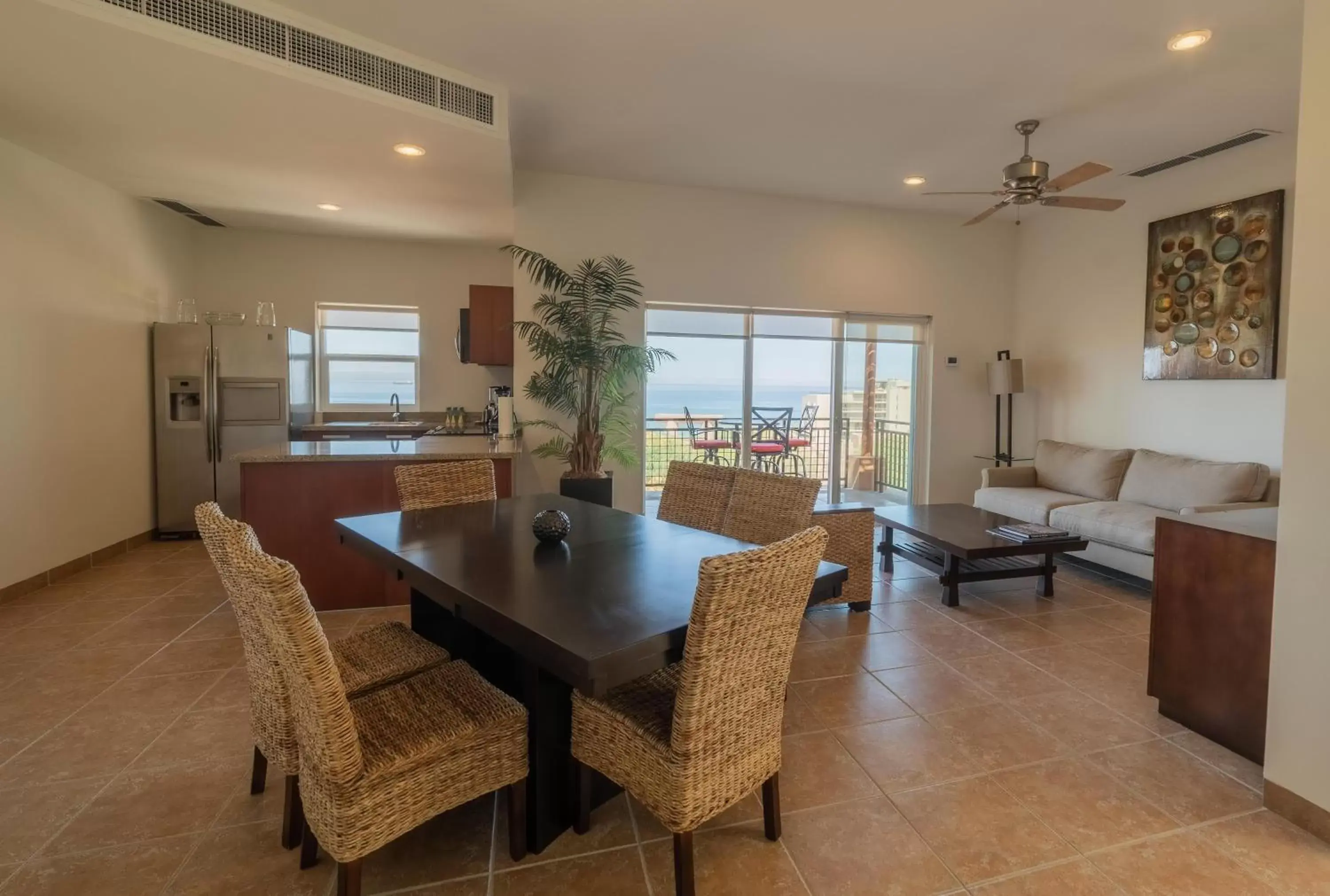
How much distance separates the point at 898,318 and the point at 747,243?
64.3 inches

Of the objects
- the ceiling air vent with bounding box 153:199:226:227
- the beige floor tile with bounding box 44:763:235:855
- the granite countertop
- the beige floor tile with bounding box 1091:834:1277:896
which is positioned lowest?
the beige floor tile with bounding box 44:763:235:855

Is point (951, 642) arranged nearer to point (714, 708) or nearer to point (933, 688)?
point (933, 688)

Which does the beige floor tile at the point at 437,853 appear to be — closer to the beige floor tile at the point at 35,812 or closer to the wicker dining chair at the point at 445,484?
the beige floor tile at the point at 35,812

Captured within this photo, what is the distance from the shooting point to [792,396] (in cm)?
573

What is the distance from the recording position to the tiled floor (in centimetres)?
165

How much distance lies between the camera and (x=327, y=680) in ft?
4.30

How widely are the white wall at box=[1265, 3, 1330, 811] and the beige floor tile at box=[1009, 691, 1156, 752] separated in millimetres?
479

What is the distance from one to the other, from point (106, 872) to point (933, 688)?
9.08ft

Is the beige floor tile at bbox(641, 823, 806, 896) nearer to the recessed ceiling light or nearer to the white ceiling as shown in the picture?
the white ceiling

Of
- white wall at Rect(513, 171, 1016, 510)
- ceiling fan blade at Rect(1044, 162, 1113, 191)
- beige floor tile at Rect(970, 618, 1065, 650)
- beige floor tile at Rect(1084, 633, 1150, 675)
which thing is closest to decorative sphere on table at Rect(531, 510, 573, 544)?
beige floor tile at Rect(970, 618, 1065, 650)

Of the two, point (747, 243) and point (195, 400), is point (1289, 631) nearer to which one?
point (747, 243)

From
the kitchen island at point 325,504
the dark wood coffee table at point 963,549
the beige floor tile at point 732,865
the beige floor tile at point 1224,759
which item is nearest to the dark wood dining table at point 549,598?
the beige floor tile at point 732,865

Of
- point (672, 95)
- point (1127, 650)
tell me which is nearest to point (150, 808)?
point (672, 95)

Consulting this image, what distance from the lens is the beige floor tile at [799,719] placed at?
2.36m
